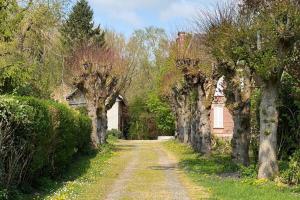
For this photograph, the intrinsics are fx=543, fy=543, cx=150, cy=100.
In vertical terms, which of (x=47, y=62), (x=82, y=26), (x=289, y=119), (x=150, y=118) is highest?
(x=82, y=26)

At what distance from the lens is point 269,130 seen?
16891 mm

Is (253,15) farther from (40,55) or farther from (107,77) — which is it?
(107,77)

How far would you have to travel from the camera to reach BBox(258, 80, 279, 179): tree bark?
16.8 meters

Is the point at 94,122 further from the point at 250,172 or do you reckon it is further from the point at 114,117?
the point at 114,117

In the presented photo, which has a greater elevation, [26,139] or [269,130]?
[269,130]

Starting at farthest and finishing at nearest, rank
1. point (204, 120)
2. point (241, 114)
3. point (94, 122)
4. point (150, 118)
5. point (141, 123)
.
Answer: point (141, 123)
point (150, 118)
point (94, 122)
point (204, 120)
point (241, 114)

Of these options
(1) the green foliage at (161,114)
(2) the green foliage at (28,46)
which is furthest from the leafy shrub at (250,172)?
(1) the green foliage at (161,114)

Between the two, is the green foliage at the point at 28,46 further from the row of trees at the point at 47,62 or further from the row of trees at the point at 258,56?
the row of trees at the point at 258,56

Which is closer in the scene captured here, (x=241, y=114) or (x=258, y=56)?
(x=258, y=56)

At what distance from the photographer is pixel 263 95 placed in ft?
56.0

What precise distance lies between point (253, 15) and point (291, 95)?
6529 mm

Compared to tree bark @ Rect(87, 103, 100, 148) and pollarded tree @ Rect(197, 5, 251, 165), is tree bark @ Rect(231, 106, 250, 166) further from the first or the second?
tree bark @ Rect(87, 103, 100, 148)

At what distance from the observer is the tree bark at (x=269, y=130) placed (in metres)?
16.8

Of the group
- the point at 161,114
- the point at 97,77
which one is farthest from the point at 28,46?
the point at 161,114
